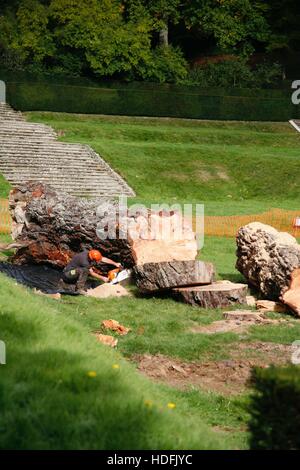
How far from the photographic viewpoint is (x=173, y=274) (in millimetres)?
14992

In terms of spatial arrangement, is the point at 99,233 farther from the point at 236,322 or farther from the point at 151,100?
the point at 151,100

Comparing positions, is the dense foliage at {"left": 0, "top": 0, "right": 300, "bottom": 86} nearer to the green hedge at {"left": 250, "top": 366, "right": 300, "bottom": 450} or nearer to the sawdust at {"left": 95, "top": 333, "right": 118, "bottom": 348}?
the sawdust at {"left": 95, "top": 333, "right": 118, "bottom": 348}

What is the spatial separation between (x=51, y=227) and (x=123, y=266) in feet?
7.66

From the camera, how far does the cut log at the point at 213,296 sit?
48.1 feet

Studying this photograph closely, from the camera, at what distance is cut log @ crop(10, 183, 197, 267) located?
56.6 feet

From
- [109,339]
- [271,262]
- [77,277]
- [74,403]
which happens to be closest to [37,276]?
[77,277]

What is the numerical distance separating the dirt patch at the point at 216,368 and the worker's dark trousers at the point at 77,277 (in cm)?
503

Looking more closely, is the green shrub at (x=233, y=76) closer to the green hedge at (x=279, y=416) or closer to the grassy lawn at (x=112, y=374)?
the grassy lawn at (x=112, y=374)

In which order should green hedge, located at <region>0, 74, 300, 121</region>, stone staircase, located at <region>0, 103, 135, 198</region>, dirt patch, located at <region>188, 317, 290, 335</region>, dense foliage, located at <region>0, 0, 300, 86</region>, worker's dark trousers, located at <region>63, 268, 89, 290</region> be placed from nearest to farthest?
dirt patch, located at <region>188, 317, 290, 335</region>
worker's dark trousers, located at <region>63, 268, 89, 290</region>
stone staircase, located at <region>0, 103, 135, 198</region>
green hedge, located at <region>0, 74, 300, 121</region>
dense foliage, located at <region>0, 0, 300, 86</region>

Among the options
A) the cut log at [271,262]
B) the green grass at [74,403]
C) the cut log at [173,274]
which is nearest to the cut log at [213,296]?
the cut log at [173,274]

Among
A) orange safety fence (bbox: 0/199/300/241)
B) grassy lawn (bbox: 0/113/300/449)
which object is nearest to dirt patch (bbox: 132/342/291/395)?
grassy lawn (bbox: 0/113/300/449)

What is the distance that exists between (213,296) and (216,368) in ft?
13.9

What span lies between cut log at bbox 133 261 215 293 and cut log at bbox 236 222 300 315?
1354 millimetres
